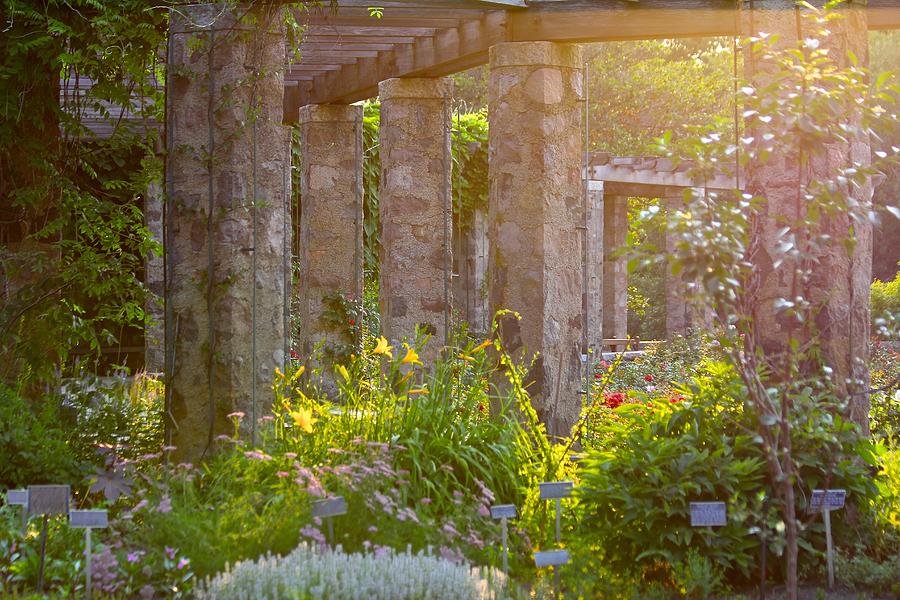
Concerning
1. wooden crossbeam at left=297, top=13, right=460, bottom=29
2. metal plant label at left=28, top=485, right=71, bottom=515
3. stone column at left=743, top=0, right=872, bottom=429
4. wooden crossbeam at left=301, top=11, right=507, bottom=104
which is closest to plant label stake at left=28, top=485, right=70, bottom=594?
metal plant label at left=28, top=485, right=71, bottom=515

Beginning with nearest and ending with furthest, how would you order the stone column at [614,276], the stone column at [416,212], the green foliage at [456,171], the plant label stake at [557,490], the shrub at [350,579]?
the shrub at [350,579] < the plant label stake at [557,490] < the stone column at [416,212] < the green foliage at [456,171] < the stone column at [614,276]

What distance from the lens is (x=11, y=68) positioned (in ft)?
21.0

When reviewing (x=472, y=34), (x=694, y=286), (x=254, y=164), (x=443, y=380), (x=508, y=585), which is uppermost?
(x=472, y=34)

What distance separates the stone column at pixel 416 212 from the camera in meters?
9.29

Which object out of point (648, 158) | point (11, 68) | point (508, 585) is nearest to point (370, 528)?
point (508, 585)

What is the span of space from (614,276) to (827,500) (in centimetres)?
1372

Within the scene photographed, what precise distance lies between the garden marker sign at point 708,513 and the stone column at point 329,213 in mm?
6136

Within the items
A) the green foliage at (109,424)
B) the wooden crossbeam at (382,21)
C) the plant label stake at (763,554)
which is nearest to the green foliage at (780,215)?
the plant label stake at (763,554)

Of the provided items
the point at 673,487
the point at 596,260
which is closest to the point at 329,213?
the point at 673,487

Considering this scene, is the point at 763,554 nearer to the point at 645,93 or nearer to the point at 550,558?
the point at 550,558

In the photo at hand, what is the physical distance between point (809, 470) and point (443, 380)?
1743 millimetres

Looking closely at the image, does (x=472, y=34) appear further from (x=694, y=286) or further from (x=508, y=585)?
(x=508, y=585)

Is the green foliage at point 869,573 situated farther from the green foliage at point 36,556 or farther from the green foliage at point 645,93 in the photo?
the green foliage at point 645,93

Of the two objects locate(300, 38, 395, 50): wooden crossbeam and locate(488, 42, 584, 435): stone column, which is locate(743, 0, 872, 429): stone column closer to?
locate(488, 42, 584, 435): stone column
